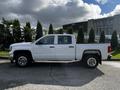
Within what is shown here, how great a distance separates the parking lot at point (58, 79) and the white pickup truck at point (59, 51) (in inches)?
Result: 22.7

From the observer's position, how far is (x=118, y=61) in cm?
1661

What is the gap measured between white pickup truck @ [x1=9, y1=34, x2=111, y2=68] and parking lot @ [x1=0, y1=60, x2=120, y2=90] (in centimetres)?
58

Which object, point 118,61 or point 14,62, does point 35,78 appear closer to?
point 14,62

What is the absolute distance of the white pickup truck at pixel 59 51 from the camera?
1282cm

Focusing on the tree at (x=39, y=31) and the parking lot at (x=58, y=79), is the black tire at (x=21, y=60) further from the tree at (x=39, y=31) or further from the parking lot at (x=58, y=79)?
the tree at (x=39, y=31)

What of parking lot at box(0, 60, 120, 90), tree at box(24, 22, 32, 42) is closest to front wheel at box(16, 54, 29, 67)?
parking lot at box(0, 60, 120, 90)

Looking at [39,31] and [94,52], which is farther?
[39,31]

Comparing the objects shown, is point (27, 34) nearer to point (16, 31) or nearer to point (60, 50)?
point (16, 31)

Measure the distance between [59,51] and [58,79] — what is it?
2978 millimetres

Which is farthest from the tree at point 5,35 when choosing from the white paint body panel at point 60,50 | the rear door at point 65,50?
the rear door at point 65,50

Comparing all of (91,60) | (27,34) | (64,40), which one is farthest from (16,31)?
(91,60)

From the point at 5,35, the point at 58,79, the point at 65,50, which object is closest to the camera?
the point at 58,79

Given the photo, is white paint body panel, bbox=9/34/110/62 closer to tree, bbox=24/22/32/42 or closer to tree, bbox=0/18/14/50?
tree, bbox=0/18/14/50

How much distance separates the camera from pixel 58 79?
33.1 ft
